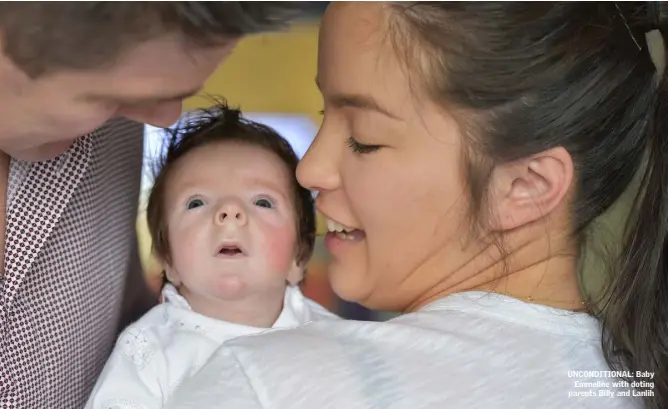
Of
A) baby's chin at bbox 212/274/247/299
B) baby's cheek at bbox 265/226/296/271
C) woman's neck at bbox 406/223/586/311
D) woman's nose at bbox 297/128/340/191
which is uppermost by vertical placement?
woman's nose at bbox 297/128/340/191

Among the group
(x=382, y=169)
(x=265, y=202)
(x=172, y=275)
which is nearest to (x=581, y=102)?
(x=382, y=169)

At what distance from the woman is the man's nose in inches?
5.4

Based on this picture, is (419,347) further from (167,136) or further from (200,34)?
(167,136)

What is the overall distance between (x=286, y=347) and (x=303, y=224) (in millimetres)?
338

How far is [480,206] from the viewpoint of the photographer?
863 millimetres

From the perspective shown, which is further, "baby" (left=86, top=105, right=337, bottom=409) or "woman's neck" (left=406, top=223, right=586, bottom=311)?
"baby" (left=86, top=105, right=337, bottom=409)

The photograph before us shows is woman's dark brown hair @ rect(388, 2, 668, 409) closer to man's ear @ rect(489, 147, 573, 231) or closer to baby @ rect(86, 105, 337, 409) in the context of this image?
man's ear @ rect(489, 147, 573, 231)

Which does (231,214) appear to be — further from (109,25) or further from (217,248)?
(109,25)

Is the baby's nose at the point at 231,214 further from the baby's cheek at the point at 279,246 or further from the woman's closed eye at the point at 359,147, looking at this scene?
the woman's closed eye at the point at 359,147

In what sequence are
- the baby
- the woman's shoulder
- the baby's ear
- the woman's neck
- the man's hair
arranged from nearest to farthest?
the man's hair → the woman's shoulder → the woman's neck → the baby → the baby's ear

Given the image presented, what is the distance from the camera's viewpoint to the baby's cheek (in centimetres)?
106

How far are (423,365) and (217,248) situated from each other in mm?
341

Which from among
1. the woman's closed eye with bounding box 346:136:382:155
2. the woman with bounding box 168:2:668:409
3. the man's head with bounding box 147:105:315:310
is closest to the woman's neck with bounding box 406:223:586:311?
the woman with bounding box 168:2:668:409

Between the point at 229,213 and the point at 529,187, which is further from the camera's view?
the point at 229,213
